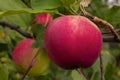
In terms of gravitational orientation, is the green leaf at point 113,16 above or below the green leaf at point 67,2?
below

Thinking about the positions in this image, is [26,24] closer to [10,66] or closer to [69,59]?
[10,66]

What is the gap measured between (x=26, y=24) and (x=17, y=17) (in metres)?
0.07

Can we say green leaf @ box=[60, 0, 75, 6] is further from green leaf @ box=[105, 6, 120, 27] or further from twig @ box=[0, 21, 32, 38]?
twig @ box=[0, 21, 32, 38]

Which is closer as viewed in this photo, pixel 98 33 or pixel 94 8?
pixel 98 33

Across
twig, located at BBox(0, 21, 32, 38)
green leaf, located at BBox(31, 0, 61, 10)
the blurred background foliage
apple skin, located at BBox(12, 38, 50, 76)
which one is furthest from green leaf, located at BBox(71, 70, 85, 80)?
green leaf, located at BBox(31, 0, 61, 10)

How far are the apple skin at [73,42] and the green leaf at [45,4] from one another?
0.12 meters

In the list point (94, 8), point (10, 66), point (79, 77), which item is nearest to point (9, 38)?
point (10, 66)

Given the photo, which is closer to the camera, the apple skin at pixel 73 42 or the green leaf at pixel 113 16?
the apple skin at pixel 73 42

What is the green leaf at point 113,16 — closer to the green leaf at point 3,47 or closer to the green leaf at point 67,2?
the green leaf at point 67,2

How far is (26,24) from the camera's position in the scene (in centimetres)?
164

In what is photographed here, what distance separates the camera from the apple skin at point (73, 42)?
1.01 metres

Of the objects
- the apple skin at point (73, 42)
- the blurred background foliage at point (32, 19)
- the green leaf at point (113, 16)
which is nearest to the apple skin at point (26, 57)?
the blurred background foliage at point (32, 19)

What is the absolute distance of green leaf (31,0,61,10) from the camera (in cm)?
116

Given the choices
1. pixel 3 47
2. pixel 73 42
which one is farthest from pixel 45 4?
pixel 3 47
